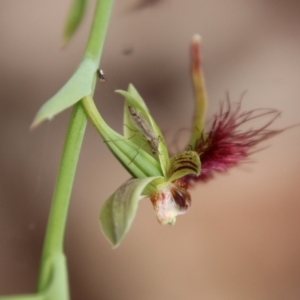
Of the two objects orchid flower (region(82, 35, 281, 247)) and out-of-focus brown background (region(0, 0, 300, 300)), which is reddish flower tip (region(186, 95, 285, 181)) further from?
out-of-focus brown background (region(0, 0, 300, 300))

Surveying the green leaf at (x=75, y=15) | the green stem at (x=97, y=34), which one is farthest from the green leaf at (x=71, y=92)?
the green leaf at (x=75, y=15)

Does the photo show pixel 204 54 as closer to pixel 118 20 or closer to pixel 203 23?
pixel 203 23

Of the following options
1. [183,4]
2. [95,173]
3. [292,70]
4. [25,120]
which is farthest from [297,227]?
[25,120]

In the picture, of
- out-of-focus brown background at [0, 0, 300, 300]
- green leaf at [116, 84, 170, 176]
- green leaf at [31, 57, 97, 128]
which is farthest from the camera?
out-of-focus brown background at [0, 0, 300, 300]

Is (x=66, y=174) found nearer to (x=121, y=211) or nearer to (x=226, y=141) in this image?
(x=121, y=211)

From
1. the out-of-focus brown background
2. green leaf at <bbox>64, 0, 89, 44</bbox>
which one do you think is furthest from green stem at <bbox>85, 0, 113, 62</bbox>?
the out-of-focus brown background

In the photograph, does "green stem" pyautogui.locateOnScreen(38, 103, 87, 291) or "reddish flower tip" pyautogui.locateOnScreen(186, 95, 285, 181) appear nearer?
"green stem" pyautogui.locateOnScreen(38, 103, 87, 291)
